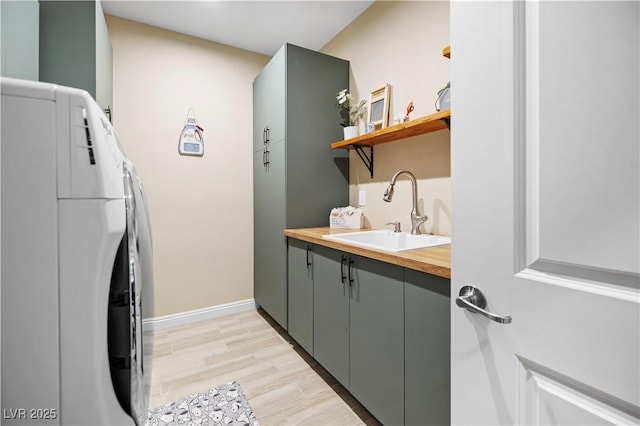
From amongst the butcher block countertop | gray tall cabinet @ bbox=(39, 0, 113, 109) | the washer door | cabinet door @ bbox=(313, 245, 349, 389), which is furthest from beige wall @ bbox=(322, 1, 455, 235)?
gray tall cabinet @ bbox=(39, 0, 113, 109)

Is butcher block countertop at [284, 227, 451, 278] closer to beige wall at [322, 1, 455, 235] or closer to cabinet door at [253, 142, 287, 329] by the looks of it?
beige wall at [322, 1, 455, 235]

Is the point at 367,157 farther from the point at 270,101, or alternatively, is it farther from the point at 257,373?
the point at 257,373

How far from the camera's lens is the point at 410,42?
1.89m

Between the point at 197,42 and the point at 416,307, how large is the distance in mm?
2867

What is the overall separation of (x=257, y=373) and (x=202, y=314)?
1.06 meters

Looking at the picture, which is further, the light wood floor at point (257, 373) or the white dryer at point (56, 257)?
the light wood floor at point (257, 373)

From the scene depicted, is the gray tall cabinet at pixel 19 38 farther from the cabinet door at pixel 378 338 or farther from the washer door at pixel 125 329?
the cabinet door at pixel 378 338

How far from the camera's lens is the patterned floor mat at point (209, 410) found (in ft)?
4.84

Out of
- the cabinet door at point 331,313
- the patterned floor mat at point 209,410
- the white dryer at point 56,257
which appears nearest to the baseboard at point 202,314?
the patterned floor mat at point 209,410

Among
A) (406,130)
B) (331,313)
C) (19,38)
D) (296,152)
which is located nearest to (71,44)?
(19,38)

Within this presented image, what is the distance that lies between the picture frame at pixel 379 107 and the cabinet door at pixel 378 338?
1.10 metres

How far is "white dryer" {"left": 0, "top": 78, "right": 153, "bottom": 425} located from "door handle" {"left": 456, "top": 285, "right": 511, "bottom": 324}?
0.81 meters

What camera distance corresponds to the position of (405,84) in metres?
1.93

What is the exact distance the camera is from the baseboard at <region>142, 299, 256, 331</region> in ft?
8.27
